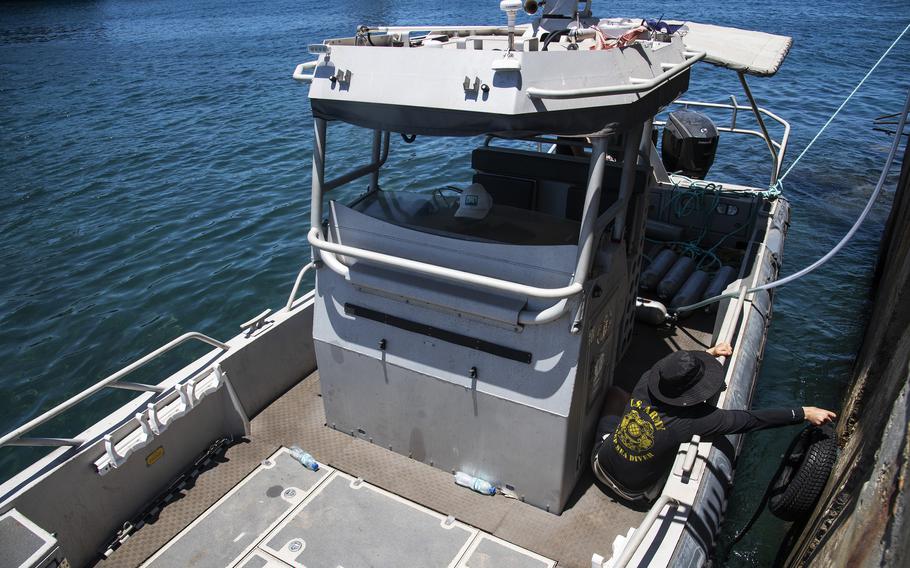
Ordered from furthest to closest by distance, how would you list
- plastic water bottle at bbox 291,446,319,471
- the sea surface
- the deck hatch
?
the sea surface, plastic water bottle at bbox 291,446,319,471, the deck hatch

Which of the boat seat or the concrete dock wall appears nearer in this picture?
the concrete dock wall

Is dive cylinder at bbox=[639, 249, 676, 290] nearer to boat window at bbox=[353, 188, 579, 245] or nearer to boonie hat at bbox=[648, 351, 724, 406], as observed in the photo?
boat window at bbox=[353, 188, 579, 245]

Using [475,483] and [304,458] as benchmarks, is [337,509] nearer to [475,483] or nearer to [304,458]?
[304,458]

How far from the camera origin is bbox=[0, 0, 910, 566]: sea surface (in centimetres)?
816

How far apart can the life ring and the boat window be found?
201 centimetres

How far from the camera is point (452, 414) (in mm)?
4105

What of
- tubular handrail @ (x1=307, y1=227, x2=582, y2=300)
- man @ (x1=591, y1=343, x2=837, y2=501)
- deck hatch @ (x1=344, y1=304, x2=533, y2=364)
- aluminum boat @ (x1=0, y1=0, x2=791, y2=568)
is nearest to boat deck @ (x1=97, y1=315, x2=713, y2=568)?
aluminum boat @ (x1=0, y1=0, x2=791, y2=568)

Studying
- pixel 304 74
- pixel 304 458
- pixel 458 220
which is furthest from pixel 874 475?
pixel 304 74

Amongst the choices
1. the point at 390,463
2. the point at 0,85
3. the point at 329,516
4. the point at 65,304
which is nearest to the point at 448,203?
the point at 390,463

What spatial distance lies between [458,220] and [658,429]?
1826mm

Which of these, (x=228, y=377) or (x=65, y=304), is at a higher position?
(x=228, y=377)

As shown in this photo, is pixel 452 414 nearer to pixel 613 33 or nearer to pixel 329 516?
pixel 329 516

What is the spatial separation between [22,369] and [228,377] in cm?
543

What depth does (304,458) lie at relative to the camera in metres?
4.49
